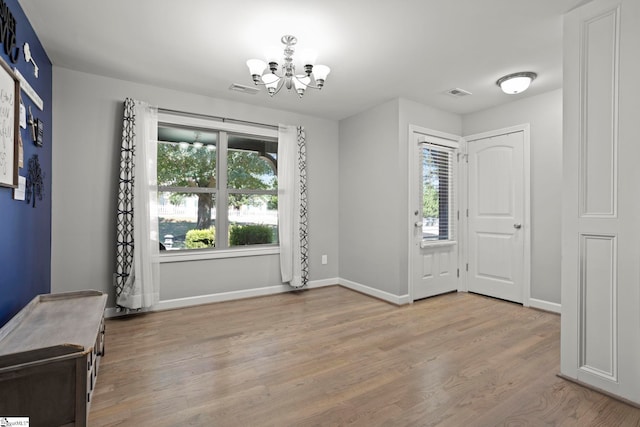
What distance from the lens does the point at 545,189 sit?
369 centimetres

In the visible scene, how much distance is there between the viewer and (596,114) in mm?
2027

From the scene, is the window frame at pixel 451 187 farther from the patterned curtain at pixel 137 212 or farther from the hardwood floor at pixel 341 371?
the patterned curtain at pixel 137 212

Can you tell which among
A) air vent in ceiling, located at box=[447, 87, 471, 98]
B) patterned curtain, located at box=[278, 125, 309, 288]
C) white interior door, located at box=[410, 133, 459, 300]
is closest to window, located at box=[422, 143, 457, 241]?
white interior door, located at box=[410, 133, 459, 300]

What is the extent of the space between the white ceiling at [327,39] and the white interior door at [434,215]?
856mm

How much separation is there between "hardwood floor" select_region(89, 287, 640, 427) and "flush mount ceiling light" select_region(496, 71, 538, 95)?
238cm

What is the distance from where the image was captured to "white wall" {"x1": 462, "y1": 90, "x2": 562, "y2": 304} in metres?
3.59

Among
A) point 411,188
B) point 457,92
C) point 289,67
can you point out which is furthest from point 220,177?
point 457,92

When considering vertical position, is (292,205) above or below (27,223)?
above

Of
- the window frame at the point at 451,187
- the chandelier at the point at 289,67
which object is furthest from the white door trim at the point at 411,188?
the chandelier at the point at 289,67

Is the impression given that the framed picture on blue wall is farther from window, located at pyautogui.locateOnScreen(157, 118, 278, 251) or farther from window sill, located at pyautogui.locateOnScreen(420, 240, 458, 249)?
window sill, located at pyautogui.locateOnScreen(420, 240, 458, 249)

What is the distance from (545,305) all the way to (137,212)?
181 inches

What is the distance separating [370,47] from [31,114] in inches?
106

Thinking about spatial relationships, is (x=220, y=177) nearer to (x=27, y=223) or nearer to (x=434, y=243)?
(x=27, y=223)

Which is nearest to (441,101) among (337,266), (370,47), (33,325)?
(370,47)
